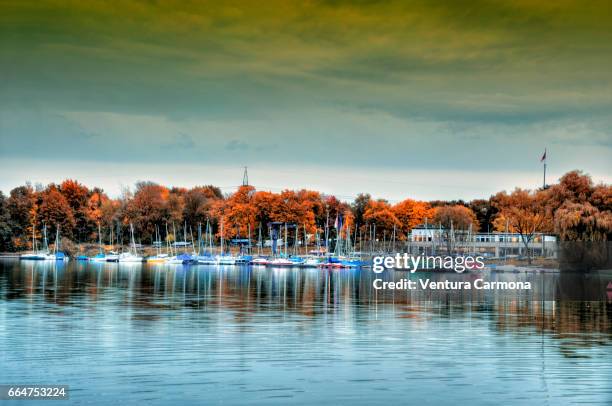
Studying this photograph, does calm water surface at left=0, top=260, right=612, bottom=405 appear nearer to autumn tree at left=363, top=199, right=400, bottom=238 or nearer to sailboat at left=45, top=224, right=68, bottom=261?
sailboat at left=45, top=224, right=68, bottom=261

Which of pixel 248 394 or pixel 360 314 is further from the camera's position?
pixel 360 314

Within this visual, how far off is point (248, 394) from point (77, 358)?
992cm

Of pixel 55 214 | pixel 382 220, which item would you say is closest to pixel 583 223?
pixel 382 220

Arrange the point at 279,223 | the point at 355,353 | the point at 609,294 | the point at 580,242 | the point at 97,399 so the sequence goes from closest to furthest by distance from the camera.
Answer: the point at 97,399, the point at 355,353, the point at 609,294, the point at 580,242, the point at 279,223

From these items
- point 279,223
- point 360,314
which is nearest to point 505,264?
point 279,223

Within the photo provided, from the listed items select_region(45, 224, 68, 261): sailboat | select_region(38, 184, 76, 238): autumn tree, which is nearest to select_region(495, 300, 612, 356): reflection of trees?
select_region(45, 224, 68, 261): sailboat

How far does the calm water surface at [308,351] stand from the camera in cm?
2594

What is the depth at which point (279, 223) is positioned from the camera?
181m

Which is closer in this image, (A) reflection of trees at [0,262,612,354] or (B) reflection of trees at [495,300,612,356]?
(B) reflection of trees at [495,300,612,356]

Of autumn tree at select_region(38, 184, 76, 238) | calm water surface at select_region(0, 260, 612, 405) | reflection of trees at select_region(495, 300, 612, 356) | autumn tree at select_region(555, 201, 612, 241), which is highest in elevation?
autumn tree at select_region(38, 184, 76, 238)

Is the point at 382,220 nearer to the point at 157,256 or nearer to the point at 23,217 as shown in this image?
the point at 157,256

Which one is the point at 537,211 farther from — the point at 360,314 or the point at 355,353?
the point at 355,353

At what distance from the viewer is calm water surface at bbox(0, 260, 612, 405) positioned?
25938mm

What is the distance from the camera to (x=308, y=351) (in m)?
34.7
